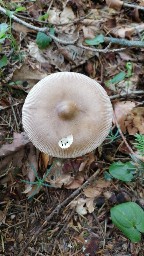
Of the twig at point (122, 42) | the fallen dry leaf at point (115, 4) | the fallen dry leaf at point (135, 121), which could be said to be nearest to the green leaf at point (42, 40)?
the twig at point (122, 42)

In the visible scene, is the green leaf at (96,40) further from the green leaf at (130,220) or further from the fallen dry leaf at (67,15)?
the green leaf at (130,220)

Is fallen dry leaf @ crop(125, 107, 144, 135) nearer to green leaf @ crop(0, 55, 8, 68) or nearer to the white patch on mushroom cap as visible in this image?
the white patch on mushroom cap

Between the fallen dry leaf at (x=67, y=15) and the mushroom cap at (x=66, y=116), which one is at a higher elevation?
the fallen dry leaf at (x=67, y=15)

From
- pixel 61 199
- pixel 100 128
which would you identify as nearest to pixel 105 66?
pixel 100 128

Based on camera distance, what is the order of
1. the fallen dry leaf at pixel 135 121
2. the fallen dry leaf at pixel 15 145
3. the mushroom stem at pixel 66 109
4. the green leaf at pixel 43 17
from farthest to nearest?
the green leaf at pixel 43 17 < the fallen dry leaf at pixel 135 121 < the fallen dry leaf at pixel 15 145 < the mushroom stem at pixel 66 109

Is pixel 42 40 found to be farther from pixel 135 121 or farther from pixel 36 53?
pixel 135 121

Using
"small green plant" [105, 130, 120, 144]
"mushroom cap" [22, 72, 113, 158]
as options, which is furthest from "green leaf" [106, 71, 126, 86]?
"mushroom cap" [22, 72, 113, 158]
